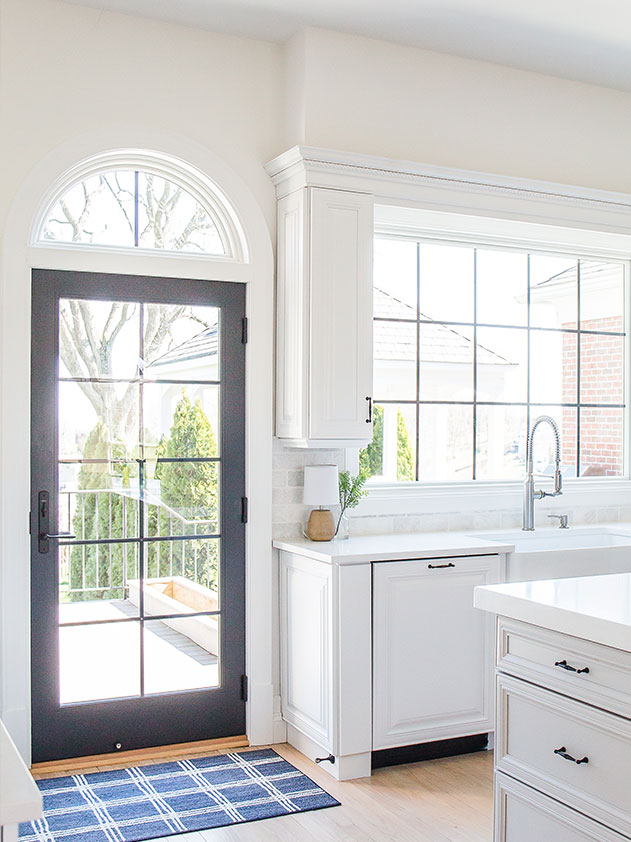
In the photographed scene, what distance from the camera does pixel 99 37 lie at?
3.71m

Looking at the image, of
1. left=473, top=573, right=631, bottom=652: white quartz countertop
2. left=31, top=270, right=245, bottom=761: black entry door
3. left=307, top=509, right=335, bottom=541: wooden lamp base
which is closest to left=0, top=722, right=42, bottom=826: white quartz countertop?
left=473, top=573, right=631, bottom=652: white quartz countertop

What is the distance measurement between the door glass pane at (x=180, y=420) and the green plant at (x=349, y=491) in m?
0.57

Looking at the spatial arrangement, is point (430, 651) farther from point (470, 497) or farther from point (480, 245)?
point (480, 245)

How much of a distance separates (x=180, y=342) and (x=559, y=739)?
2.30m

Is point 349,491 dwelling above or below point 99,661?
above

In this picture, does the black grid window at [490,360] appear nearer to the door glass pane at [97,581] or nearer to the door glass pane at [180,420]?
the door glass pane at [180,420]

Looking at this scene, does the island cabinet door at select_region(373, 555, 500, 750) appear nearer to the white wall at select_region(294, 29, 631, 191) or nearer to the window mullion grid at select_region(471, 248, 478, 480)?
the window mullion grid at select_region(471, 248, 478, 480)

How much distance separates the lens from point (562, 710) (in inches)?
89.4

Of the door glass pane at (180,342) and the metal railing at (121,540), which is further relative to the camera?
the door glass pane at (180,342)

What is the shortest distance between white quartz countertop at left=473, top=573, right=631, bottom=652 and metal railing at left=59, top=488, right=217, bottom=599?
1.68 metres

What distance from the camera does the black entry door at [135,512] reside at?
11.9 ft

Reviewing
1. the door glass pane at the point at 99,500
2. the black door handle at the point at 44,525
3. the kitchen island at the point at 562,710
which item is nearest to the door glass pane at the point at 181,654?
the door glass pane at the point at 99,500

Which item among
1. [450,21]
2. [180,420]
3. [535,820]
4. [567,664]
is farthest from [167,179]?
[535,820]

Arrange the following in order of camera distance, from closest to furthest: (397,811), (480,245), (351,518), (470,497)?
(397,811) < (351,518) < (470,497) < (480,245)
